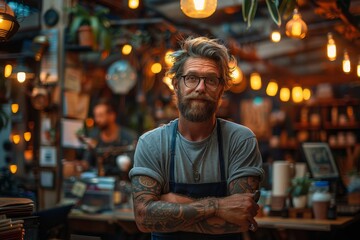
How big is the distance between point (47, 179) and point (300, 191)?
290cm

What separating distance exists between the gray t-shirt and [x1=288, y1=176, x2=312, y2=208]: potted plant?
2708 millimetres

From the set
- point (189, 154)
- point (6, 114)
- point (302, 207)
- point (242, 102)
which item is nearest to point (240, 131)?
point (189, 154)

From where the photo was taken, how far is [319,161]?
609 centimetres

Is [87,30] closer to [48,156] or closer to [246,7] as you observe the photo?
[48,156]

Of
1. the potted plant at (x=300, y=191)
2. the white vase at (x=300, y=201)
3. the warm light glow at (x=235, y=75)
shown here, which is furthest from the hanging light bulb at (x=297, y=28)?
the white vase at (x=300, y=201)

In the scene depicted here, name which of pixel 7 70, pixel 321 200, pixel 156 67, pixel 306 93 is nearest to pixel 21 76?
pixel 7 70

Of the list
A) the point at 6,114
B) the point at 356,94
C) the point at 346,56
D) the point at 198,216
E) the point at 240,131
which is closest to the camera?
the point at 198,216

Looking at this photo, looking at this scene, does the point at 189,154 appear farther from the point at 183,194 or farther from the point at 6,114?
the point at 6,114

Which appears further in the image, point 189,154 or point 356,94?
point 356,94

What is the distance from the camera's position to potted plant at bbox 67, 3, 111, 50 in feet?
22.2

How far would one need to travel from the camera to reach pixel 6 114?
4629mm

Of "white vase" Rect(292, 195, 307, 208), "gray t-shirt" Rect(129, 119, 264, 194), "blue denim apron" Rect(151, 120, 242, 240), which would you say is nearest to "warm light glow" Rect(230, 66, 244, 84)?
"gray t-shirt" Rect(129, 119, 264, 194)

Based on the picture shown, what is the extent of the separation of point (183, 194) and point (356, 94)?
1014 cm

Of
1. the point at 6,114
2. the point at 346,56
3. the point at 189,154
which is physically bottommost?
the point at 189,154
